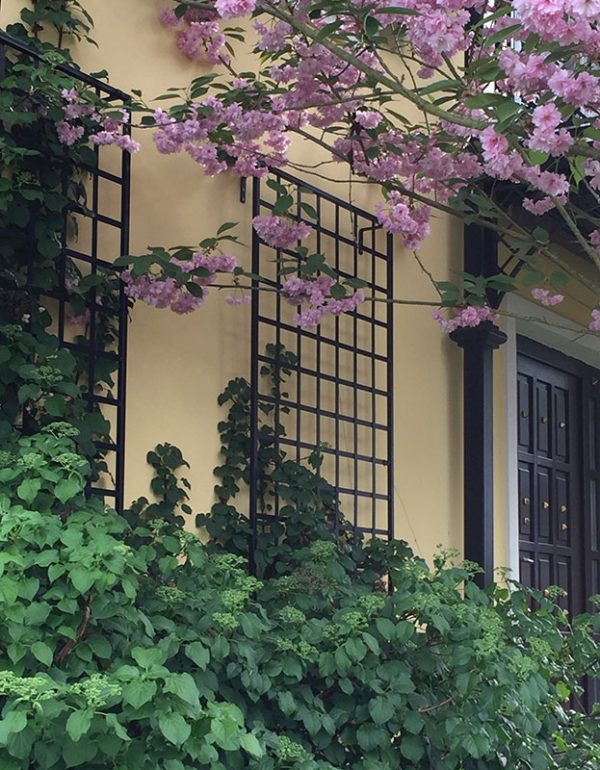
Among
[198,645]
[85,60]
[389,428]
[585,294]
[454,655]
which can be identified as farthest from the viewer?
[585,294]

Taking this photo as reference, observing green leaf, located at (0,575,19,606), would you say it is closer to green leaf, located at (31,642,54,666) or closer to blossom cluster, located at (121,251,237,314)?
green leaf, located at (31,642,54,666)

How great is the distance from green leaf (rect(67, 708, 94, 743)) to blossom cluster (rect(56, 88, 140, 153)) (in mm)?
1835

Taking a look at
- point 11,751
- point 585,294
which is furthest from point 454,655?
point 585,294

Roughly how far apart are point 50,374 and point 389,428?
79.8 inches

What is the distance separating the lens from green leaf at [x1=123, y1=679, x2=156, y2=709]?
2.32 meters

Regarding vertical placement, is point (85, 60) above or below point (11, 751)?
above

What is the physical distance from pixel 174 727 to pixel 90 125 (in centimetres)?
194

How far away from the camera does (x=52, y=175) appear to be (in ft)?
11.3

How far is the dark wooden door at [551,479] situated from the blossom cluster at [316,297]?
8.29 feet

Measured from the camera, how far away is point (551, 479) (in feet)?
21.4

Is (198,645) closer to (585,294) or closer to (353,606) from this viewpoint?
(353,606)

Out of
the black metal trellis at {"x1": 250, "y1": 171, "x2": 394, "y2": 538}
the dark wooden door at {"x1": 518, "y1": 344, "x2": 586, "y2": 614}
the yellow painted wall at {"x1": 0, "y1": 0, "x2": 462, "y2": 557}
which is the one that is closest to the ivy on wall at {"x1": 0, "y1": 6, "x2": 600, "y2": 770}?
the yellow painted wall at {"x1": 0, "y1": 0, "x2": 462, "y2": 557}

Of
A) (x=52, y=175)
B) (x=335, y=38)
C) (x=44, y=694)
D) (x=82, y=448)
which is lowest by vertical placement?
(x=44, y=694)

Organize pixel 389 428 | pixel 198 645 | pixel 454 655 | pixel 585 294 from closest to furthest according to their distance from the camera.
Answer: pixel 198 645
pixel 454 655
pixel 389 428
pixel 585 294
